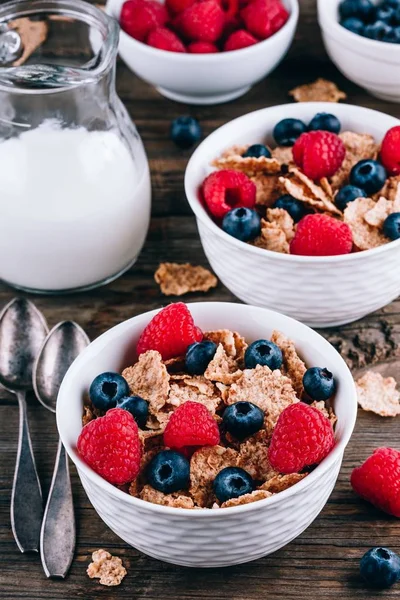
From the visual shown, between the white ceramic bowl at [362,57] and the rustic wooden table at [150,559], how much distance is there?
5cm

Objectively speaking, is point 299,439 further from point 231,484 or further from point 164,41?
point 164,41

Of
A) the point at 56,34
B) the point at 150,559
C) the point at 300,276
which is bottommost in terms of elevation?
the point at 150,559

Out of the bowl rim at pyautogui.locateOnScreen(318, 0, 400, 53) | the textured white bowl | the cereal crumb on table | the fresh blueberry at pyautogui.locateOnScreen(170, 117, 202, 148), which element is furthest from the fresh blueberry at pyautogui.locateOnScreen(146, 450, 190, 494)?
the bowl rim at pyautogui.locateOnScreen(318, 0, 400, 53)

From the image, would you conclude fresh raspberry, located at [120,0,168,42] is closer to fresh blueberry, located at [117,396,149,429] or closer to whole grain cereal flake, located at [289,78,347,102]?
whole grain cereal flake, located at [289,78,347,102]

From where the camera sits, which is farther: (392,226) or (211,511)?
(392,226)

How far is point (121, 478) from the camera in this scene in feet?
2.92

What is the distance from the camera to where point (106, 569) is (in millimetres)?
952

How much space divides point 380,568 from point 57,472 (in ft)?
1.23

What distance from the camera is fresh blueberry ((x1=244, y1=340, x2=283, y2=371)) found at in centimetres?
100

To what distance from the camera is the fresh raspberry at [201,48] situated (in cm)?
152

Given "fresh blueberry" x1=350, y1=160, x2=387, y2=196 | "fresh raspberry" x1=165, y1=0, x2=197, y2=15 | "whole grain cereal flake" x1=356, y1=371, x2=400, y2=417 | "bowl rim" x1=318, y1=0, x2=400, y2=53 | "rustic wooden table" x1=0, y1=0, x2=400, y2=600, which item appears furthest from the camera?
"fresh raspberry" x1=165, y1=0, x2=197, y2=15

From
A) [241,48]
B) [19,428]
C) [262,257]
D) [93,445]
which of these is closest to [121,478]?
[93,445]

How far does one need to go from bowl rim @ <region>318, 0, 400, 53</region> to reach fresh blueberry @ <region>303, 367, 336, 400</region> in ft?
2.34

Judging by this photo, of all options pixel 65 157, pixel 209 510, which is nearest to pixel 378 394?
pixel 209 510
